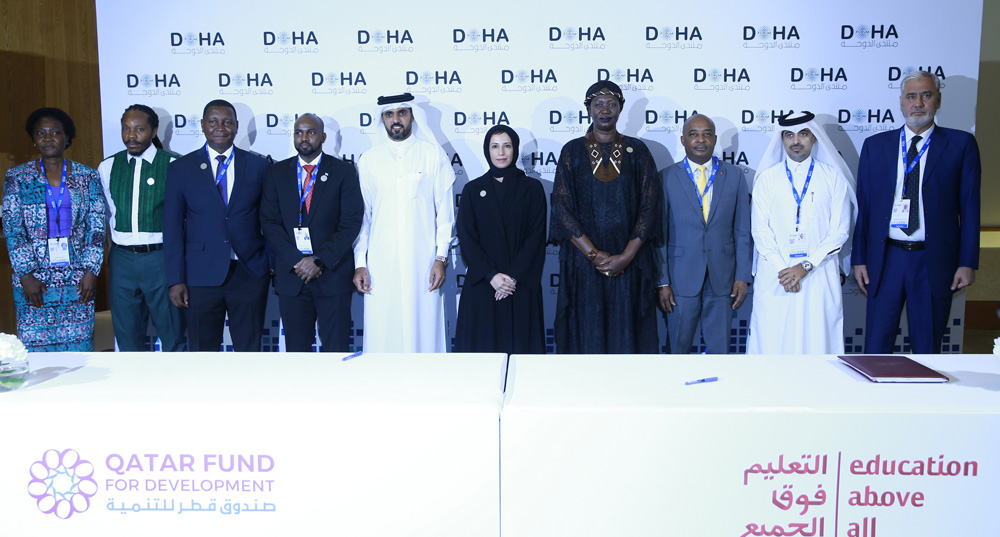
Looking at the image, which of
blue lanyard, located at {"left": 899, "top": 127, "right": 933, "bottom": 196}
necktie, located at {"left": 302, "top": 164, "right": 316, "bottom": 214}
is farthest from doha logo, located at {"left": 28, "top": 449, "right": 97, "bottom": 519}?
blue lanyard, located at {"left": 899, "top": 127, "right": 933, "bottom": 196}

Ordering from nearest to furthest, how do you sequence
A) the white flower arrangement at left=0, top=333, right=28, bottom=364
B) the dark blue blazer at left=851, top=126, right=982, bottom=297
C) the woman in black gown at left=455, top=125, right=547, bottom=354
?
1. the white flower arrangement at left=0, top=333, right=28, bottom=364
2. the dark blue blazer at left=851, top=126, right=982, bottom=297
3. the woman in black gown at left=455, top=125, right=547, bottom=354

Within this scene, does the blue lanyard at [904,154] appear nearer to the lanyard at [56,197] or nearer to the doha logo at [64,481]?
the doha logo at [64,481]

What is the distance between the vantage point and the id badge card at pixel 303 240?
375 centimetres

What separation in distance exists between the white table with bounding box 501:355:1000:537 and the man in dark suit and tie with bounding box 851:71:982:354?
7.03 feet

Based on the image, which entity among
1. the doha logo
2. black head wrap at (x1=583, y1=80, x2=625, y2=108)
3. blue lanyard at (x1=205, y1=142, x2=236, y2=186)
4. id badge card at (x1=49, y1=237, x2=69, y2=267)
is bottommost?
the doha logo

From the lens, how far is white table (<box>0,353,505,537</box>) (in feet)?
5.52

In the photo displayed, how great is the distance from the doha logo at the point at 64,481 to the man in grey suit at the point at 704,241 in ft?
9.23

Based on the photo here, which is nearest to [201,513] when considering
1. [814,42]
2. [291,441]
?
[291,441]

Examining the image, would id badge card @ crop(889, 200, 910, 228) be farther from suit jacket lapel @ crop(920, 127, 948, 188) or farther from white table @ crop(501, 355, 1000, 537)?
white table @ crop(501, 355, 1000, 537)

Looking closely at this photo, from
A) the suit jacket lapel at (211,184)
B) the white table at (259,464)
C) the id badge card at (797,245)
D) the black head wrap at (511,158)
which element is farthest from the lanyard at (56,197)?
the id badge card at (797,245)

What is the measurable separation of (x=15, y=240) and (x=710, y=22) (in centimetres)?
399

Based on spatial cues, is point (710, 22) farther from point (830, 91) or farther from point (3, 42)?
point (3, 42)

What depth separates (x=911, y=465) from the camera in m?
1.65

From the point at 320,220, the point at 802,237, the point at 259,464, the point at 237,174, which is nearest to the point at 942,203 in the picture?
the point at 802,237
